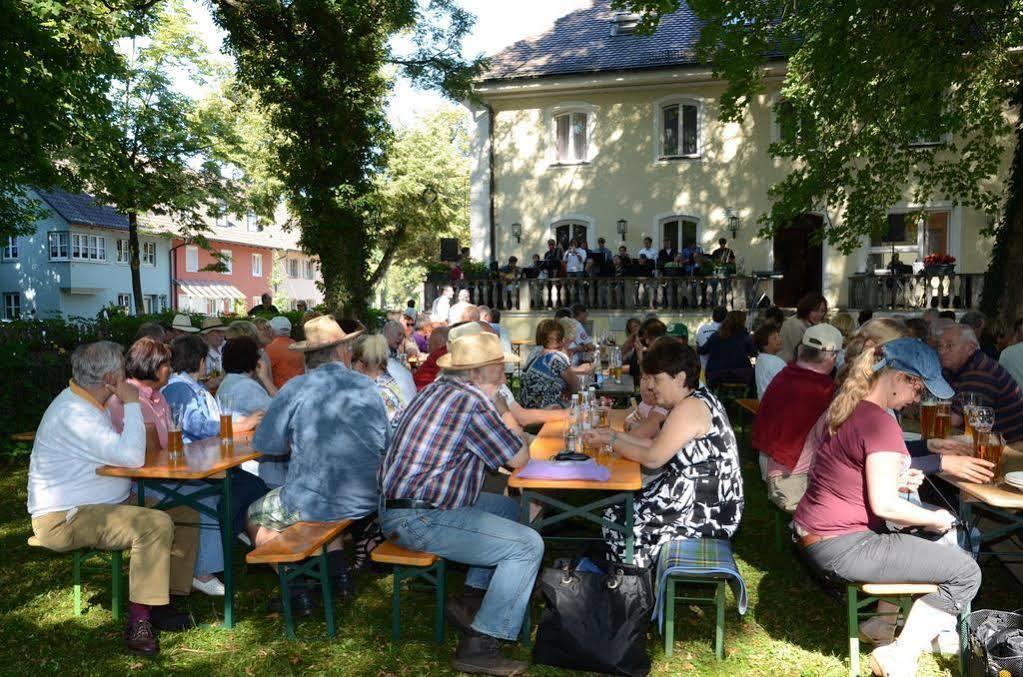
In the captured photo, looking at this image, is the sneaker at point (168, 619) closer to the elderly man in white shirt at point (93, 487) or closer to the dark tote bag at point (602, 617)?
the elderly man in white shirt at point (93, 487)

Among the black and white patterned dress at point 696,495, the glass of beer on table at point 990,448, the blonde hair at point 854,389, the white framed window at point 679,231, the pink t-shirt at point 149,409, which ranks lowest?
the black and white patterned dress at point 696,495

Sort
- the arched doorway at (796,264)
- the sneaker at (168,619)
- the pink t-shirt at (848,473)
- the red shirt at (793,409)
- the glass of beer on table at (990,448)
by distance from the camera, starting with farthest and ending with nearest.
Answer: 1. the arched doorway at (796,264)
2. the red shirt at (793,409)
3. the sneaker at (168,619)
4. the glass of beer on table at (990,448)
5. the pink t-shirt at (848,473)

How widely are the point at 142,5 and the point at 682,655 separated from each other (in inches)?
551

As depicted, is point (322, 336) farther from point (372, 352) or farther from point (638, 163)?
point (638, 163)

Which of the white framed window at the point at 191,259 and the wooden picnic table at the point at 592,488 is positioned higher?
the white framed window at the point at 191,259

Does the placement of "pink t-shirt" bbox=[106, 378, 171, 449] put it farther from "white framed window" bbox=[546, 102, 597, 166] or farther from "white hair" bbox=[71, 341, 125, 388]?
"white framed window" bbox=[546, 102, 597, 166]

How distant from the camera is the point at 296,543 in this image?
167 inches

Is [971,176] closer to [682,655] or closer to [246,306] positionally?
[682,655]

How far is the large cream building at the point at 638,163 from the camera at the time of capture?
21.0 m

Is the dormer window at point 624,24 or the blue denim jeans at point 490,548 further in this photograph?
the dormer window at point 624,24

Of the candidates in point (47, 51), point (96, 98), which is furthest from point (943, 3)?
point (96, 98)

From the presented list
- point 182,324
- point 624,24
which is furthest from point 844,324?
point 624,24

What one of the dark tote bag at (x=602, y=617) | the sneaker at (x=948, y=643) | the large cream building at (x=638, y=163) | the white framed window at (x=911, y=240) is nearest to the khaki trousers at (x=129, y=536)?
the dark tote bag at (x=602, y=617)

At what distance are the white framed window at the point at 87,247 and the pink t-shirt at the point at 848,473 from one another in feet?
123
